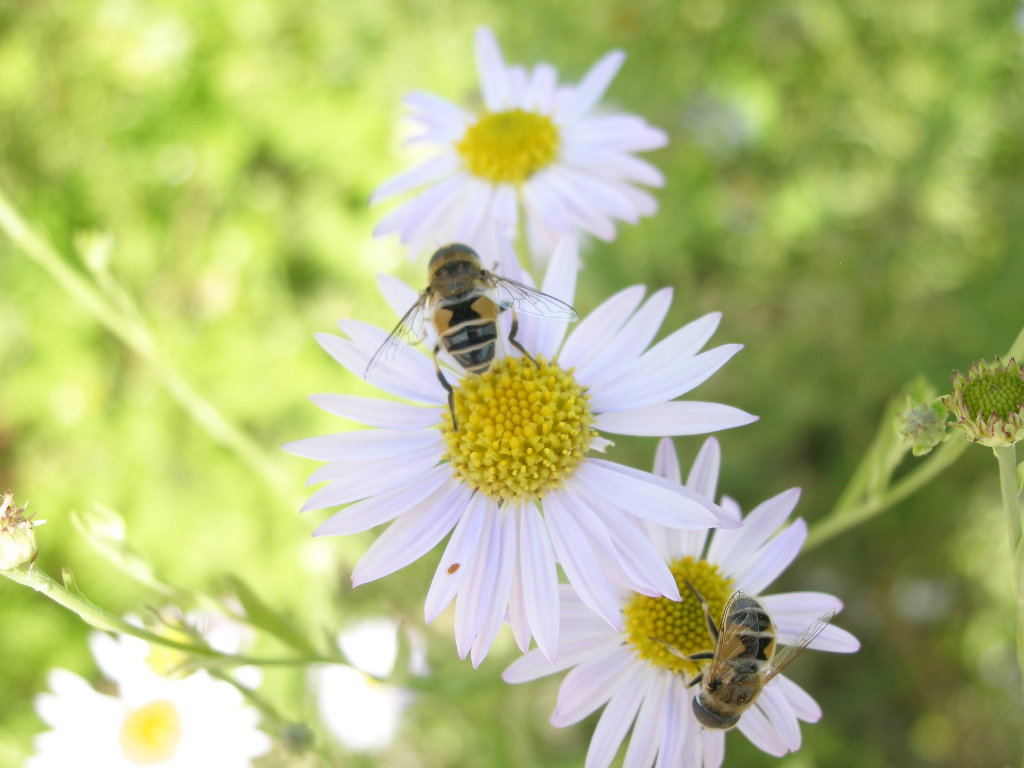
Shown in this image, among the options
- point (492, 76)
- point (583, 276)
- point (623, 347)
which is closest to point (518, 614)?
point (623, 347)

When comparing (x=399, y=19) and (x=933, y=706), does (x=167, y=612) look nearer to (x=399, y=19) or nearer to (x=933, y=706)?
(x=933, y=706)

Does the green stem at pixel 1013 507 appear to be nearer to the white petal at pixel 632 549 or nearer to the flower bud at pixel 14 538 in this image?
the white petal at pixel 632 549

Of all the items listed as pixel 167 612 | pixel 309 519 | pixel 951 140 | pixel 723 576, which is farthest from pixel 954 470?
pixel 167 612

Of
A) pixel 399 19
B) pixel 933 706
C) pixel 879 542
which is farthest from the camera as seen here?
pixel 399 19

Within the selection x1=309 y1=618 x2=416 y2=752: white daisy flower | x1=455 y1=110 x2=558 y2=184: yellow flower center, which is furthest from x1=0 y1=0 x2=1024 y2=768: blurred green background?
x1=455 y1=110 x2=558 y2=184: yellow flower center

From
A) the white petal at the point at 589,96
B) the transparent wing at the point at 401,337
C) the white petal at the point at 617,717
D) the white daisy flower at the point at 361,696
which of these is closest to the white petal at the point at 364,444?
the transparent wing at the point at 401,337

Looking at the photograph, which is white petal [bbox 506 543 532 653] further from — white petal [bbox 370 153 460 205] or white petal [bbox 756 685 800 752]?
white petal [bbox 370 153 460 205]
